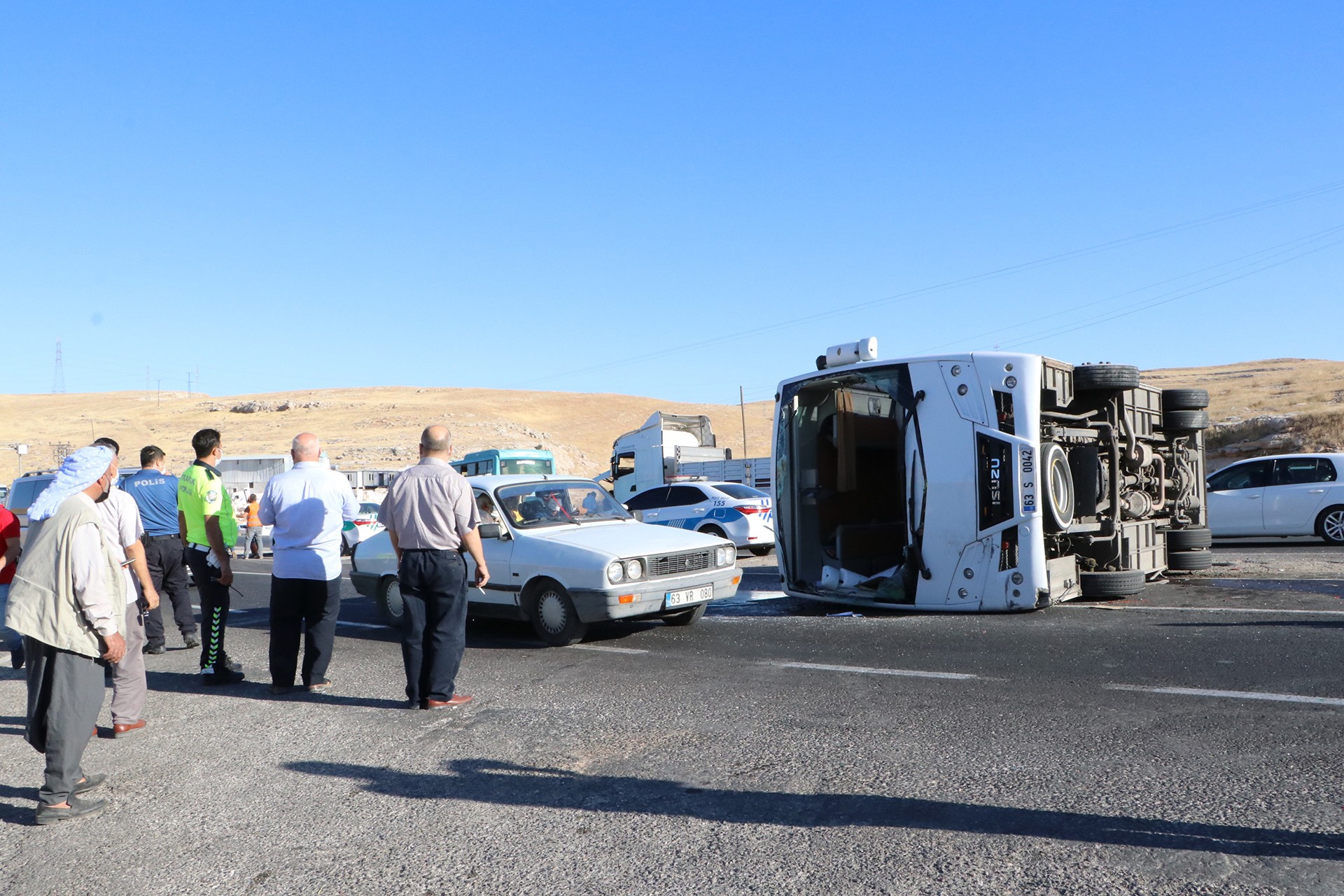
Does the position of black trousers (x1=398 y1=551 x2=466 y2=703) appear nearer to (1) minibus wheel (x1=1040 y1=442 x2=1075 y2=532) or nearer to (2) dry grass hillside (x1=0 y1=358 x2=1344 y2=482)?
(1) minibus wheel (x1=1040 y1=442 x2=1075 y2=532)

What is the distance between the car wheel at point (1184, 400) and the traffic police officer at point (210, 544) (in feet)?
32.9

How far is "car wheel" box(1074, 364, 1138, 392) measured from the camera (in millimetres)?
10273

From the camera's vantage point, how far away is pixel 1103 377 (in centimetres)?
1027

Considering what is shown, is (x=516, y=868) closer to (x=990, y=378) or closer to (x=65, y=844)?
(x=65, y=844)

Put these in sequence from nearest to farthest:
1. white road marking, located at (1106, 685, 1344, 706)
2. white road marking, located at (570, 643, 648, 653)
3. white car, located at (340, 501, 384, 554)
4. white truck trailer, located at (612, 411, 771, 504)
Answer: white road marking, located at (1106, 685, 1344, 706)
white road marking, located at (570, 643, 648, 653)
white car, located at (340, 501, 384, 554)
white truck trailer, located at (612, 411, 771, 504)

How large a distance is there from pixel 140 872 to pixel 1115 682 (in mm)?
5478

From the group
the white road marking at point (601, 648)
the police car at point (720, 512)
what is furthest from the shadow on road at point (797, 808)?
the police car at point (720, 512)

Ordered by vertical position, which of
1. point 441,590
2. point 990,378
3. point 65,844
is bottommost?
point 65,844

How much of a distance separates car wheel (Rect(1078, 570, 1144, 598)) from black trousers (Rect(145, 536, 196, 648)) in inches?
337

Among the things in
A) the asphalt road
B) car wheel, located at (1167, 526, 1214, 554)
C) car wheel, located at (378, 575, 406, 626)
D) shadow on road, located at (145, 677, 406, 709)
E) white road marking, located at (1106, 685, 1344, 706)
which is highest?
car wheel, located at (1167, 526, 1214, 554)

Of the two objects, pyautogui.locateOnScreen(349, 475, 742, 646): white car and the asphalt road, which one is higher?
pyautogui.locateOnScreen(349, 475, 742, 646): white car

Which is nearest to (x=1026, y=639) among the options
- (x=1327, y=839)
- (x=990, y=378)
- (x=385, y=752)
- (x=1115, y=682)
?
(x=1115, y=682)

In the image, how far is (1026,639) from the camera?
834 centimetres

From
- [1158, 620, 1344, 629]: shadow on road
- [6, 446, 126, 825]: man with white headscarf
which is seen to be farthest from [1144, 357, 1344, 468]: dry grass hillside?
[6, 446, 126, 825]: man with white headscarf
